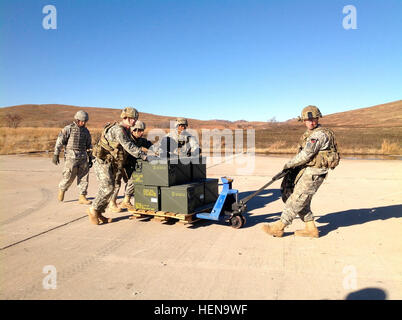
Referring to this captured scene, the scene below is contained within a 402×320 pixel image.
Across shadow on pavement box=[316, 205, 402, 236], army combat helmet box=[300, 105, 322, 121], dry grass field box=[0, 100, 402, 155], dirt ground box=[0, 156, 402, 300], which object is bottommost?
dirt ground box=[0, 156, 402, 300]

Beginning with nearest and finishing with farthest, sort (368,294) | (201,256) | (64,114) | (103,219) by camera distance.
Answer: (368,294) → (201,256) → (103,219) → (64,114)

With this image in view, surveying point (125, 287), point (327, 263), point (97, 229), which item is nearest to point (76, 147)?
point (97, 229)

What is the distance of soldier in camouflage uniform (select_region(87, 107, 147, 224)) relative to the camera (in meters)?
5.72

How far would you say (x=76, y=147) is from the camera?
24.9 feet

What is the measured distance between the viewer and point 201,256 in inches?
169

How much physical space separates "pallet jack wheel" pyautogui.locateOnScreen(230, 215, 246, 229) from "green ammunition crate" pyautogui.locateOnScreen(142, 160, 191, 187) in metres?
1.24

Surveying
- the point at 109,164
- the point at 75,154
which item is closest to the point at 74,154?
the point at 75,154

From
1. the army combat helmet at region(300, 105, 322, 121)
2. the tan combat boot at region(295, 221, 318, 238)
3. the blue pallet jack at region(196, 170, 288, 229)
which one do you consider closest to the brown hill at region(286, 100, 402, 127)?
the army combat helmet at region(300, 105, 322, 121)

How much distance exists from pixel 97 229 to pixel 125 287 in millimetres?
2464

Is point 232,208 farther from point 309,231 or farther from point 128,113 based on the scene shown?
point 128,113

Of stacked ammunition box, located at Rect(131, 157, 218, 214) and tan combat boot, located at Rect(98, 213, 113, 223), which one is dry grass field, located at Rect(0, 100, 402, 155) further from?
tan combat boot, located at Rect(98, 213, 113, 223)

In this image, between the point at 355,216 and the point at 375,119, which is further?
the point at 375,119

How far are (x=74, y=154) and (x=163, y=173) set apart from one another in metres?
3.22

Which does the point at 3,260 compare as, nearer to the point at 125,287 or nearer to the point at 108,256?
the point at 108,256
